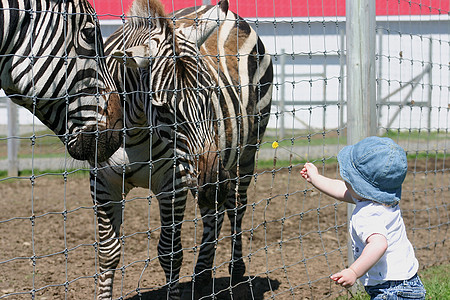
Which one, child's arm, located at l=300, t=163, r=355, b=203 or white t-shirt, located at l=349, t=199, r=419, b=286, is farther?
child's arm, located at l=300, t=163, r=355, b=203

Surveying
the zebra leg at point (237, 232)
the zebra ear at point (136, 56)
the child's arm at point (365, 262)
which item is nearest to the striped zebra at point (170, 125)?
the zebra ear at point (136, 56)

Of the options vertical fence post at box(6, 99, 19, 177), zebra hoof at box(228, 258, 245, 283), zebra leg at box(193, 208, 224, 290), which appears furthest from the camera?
vertical fence post at box(6, 99, 19, 177)

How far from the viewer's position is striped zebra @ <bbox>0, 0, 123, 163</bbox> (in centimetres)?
307

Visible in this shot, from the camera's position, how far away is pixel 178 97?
144 inches

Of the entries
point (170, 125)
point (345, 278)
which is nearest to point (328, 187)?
point (345, 278)

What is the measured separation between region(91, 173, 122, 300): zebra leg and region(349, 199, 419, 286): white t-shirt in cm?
201

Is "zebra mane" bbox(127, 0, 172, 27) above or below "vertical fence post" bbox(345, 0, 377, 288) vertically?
above

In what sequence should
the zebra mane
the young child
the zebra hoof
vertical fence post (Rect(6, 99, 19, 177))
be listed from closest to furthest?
the young child
the zebra mane
the zebra hoof
vertical fence post (Rect(6, 99, 19, 177))

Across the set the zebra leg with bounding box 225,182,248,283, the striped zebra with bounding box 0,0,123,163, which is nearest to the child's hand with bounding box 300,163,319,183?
the striped zebra with bounding box 0,0,123,163

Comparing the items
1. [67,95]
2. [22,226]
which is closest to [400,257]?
[67,95]

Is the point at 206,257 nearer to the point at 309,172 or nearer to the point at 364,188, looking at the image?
the point at 309,172

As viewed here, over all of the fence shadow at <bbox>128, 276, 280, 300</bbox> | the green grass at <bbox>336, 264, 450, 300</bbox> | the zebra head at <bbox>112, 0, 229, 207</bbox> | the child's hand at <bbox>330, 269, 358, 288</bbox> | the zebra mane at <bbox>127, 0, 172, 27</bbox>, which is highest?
the zebra mane at <bbox>127, 0, 172, 27</bbox>

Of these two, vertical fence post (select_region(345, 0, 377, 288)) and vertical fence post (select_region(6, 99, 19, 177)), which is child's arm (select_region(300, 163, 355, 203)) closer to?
vertical fence post (select_region(345, 0, 377, 288))

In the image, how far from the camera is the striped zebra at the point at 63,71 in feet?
10.1
